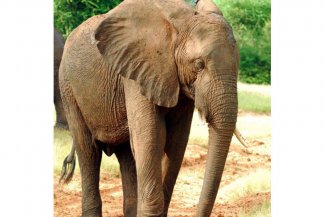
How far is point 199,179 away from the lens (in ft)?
21.5

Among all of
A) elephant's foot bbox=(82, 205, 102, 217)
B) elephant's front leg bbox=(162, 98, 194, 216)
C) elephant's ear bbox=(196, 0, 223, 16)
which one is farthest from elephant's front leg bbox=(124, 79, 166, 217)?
elephant's foot bbox=(82, 205, 102, 217)

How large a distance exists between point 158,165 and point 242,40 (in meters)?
1.77

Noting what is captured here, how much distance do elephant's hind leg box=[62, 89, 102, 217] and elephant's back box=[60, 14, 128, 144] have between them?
0.09m

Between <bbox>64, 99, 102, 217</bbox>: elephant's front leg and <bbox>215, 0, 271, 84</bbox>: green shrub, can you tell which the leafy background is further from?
<bbox>64, 99, 102, 217</bbox>: elephant's front leg

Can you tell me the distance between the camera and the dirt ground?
624cm

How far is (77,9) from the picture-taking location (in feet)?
20.7

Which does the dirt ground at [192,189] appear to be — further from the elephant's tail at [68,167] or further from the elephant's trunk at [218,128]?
the elephant's trunk at [218,128]

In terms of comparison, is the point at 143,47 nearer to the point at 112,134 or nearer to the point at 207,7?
the point at 207,7

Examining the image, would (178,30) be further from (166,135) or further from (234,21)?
(234,21)

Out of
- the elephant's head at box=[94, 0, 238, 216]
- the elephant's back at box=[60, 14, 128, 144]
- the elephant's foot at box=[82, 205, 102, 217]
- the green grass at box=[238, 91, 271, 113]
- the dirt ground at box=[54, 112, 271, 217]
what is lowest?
the dirt ground at box=[54, 112, 271, 217]

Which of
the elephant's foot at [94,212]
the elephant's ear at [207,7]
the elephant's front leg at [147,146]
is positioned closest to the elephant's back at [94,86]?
the elephant's front leg at [147,146]

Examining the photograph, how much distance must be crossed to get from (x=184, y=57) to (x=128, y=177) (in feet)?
3.72

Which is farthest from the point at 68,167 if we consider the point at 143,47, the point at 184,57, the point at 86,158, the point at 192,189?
the point at 184,57

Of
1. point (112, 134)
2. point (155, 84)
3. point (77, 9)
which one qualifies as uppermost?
point (155, 84)
